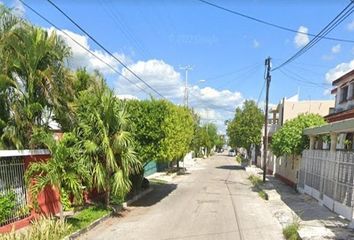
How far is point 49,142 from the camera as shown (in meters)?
12.4

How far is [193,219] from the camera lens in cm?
1464

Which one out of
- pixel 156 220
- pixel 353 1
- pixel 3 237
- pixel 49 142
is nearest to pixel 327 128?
pixel 353 1

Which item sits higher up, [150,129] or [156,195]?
[150,129]

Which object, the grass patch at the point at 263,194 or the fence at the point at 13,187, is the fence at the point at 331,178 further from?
the fence at the point at 13,187

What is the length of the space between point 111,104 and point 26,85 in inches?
127

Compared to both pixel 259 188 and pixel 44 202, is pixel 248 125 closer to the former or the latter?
pixel 259 188

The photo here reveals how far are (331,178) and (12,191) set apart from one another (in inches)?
470

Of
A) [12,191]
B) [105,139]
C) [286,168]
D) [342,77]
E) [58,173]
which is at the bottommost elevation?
[12,191]

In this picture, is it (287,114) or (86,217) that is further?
(287,114)

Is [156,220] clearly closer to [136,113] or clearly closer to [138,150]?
[138,150]

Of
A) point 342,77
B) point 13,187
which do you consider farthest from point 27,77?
point 342,77

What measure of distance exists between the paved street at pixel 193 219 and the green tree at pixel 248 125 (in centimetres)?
2501

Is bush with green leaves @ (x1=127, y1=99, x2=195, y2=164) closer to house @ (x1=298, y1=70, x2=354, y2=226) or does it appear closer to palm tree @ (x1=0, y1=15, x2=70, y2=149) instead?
palm tree @ (x1=0, y1=15, x2=70, y2=149)

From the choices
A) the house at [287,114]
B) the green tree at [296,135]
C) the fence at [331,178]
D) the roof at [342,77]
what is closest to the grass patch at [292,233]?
the fence at [331,178]
